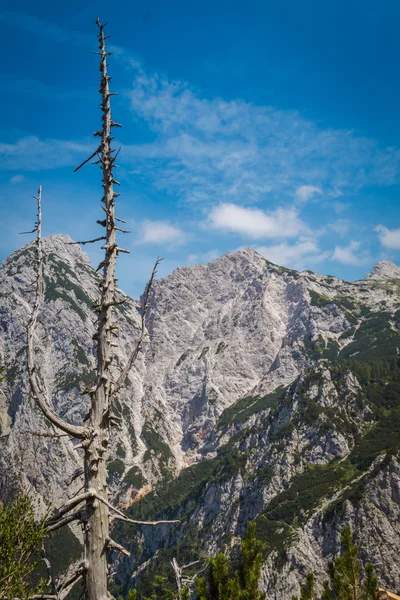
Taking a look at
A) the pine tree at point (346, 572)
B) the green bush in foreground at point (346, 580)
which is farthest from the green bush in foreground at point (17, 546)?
the pine tree at point (346, 572)

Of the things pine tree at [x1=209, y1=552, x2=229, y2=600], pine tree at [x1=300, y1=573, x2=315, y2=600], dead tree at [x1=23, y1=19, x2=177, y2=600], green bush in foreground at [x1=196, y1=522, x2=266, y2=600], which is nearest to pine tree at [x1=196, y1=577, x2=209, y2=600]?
green bush in foreground at [x1=196, y1=522, x2=266, y2=600]

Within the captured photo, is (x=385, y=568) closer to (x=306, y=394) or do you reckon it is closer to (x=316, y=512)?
(x=316, y=512)

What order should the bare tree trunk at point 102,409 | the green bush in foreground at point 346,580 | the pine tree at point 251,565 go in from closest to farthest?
the bare tree trunk at point 102,409 < the pine tree at point 251,565 < the green bush in foreground at point 346,580

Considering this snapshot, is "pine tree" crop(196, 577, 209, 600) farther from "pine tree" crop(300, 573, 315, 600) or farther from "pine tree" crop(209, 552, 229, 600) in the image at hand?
"pine tree" crop(300, 573, 315, 600)

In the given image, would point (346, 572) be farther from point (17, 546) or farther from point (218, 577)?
point (17, 546)

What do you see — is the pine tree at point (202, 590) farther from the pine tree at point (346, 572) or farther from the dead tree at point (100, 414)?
the dead tree at point (100, 414)

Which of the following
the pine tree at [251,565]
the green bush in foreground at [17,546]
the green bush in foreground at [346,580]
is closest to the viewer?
the green bush in foreground at [17,546]

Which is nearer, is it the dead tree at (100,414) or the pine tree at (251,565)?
the dead tree at (100,414)

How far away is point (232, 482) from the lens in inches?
7810

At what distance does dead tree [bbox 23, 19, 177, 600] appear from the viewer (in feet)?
21.4

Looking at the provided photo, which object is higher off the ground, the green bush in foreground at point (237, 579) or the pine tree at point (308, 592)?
the green bush in foreground at point (237, 579)

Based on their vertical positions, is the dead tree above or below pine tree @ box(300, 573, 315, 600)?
above

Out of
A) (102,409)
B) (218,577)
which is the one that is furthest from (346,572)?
(102,409)

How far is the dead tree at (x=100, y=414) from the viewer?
6512mm
